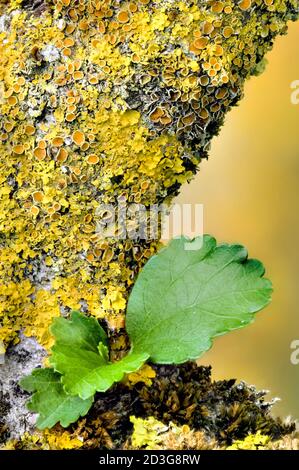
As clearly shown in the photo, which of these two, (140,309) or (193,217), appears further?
(193,217)

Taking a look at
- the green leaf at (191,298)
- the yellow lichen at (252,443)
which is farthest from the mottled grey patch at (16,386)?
the yellow lichen at (252,443)

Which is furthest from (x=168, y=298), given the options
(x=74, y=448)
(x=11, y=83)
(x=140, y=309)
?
(x=11, y=83)

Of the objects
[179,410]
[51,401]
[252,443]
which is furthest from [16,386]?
[252,443]

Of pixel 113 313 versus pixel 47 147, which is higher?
pixel 47 147

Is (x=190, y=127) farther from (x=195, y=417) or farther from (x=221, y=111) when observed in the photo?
(x=195, y=417)

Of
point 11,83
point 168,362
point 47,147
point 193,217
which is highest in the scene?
point 11,83

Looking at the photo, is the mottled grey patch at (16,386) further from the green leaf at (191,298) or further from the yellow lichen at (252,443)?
the yellow lichen at (252,443)

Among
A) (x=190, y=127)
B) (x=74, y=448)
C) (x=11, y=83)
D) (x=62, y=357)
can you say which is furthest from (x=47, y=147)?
(x=74, y=448)

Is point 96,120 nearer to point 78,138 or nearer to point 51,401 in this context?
point 78,138
